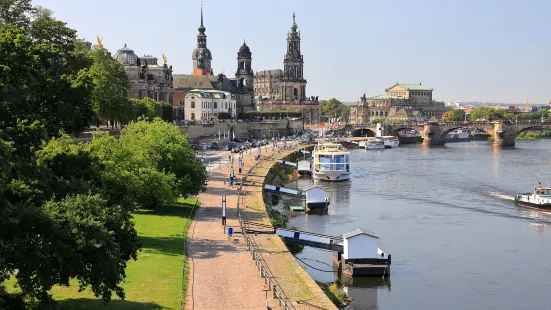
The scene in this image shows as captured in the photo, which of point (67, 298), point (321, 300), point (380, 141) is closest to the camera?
point (67, 298)

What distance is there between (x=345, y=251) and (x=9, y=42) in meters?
23.5

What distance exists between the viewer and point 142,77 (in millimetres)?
131750

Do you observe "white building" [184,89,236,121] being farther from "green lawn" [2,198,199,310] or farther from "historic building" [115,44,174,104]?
"green lawn" [2,198,199,310]

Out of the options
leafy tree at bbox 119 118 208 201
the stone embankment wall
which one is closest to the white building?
the stone embankment wall

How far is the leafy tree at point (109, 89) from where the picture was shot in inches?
3154

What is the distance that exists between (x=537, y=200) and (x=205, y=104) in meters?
104

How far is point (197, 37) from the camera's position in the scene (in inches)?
7840

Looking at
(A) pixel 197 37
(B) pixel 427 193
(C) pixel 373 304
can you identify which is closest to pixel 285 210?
(B) pixel 427 193

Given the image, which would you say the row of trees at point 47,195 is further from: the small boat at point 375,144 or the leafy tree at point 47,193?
the small boat at point 375,144

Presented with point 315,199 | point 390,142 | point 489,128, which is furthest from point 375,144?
point 315,199

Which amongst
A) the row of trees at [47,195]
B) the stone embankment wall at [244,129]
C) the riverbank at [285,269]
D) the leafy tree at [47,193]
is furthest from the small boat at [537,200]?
the stone embankment wall at [244,129]

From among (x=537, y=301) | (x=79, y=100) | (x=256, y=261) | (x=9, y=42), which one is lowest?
(x=537, y=301)

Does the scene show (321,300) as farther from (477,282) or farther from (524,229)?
(524,229)

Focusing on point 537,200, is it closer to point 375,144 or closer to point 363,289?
point 363,289
